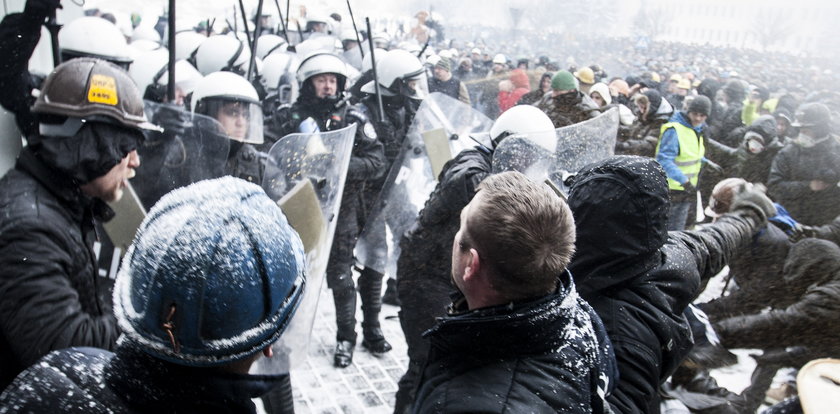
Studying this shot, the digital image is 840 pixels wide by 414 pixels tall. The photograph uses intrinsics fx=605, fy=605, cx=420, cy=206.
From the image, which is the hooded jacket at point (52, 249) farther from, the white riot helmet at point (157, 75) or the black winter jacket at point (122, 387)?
the white riot helmet at point (157, 75)

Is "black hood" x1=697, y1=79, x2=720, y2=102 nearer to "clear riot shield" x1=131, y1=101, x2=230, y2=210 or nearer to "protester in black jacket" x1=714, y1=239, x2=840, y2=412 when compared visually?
"protester in black jacket" x1=714, y1=239, x2=840, y2=412

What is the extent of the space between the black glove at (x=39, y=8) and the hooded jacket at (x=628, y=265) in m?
2.92

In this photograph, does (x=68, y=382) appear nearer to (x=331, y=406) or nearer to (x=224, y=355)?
(x=224, y=355)

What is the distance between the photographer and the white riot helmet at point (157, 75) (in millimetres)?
4496

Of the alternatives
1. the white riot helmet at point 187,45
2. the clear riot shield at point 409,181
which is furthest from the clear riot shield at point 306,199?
the white riot helmet at point 187,45

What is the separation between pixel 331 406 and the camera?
3846 mm

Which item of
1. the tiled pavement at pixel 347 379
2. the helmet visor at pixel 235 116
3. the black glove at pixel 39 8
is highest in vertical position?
the black glove at pixel 39 8

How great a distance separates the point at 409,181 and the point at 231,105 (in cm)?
123

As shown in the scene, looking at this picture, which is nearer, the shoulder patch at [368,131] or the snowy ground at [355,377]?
the snowy ground at [355,377]

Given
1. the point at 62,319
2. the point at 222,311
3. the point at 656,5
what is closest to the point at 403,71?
the point at 62,319

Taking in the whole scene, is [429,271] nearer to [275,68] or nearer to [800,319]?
[800,319]

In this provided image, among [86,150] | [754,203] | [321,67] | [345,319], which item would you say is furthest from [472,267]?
[321,67]

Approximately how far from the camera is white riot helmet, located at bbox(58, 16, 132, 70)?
439 cm

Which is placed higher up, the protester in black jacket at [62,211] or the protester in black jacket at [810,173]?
the protester in black jacket at [62,211]
